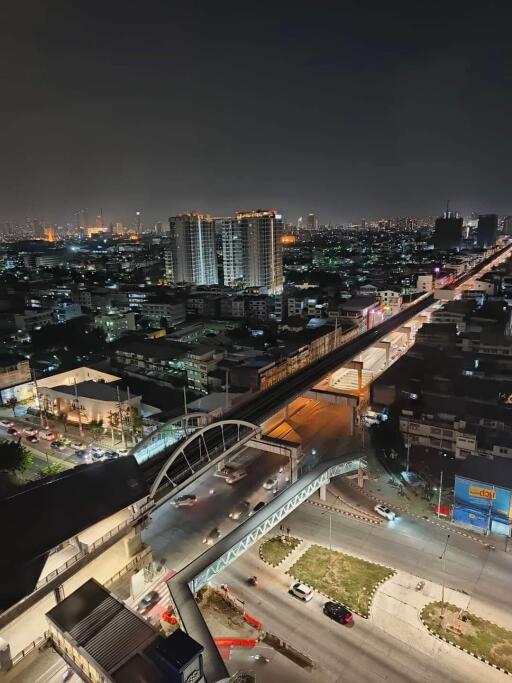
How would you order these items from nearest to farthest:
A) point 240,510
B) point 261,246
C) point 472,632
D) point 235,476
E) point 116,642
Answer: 1. point 116,642
2. point 472,632
3. point 240,510
4. point 235,476
5. point 261,246

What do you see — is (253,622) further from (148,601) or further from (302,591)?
(148,601)

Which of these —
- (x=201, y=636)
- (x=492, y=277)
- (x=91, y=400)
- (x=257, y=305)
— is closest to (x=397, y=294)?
(x=257, y=305)

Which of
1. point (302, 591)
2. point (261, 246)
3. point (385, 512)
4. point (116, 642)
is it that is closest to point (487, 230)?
point (261, 246)

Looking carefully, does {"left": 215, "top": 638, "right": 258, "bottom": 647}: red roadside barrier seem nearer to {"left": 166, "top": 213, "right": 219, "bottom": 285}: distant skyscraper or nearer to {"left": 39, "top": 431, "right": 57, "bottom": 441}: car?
{"left": 39, "top": 431, "right": 57, "bottom": 441}: car

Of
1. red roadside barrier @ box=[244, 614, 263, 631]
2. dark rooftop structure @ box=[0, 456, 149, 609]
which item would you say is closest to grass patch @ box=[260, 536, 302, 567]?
red roadside barrier @ box=[244, 614, 263, 631]

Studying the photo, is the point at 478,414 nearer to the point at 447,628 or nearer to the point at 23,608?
the point at 447,628

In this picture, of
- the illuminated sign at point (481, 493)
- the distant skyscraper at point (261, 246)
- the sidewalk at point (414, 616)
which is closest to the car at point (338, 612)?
the sidewalk at point (414, 616)
